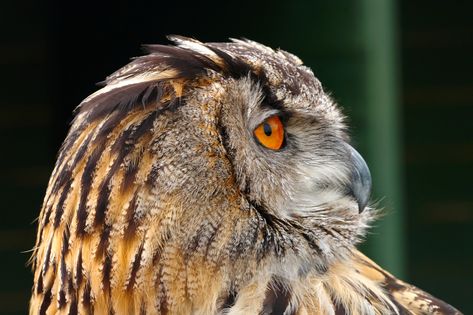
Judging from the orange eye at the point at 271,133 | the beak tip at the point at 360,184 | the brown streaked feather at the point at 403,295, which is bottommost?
the brown streaked feather at the point at 403,295

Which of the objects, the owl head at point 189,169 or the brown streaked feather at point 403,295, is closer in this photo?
the owl head at point 189,169

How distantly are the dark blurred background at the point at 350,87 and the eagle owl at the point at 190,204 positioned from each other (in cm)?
63

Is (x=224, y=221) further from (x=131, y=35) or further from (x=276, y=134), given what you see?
(x=131, y=35)

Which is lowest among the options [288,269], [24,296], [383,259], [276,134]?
[24,296]

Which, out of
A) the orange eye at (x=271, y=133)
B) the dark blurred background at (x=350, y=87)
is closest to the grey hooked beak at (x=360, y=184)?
the orange eye at (x=271, y=133)

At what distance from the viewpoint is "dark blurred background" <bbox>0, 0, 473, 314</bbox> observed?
3.16m

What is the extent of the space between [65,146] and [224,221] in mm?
360

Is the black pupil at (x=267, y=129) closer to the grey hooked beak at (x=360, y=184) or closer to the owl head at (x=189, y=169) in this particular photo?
the owl head at (x=189, y=169)

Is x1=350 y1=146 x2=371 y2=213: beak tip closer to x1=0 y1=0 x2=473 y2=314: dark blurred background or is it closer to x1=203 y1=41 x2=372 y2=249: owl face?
x1=203 y1=41 x2=372 y2=249: owl face

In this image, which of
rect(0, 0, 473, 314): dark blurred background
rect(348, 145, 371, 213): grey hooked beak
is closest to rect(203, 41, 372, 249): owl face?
rect(348, 145, 371, 213): grey hooked beak

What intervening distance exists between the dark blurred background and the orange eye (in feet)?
2.06

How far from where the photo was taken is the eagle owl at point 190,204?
70.7 inches

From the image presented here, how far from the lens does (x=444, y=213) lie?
491cm

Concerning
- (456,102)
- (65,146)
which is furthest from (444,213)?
(65,146)
